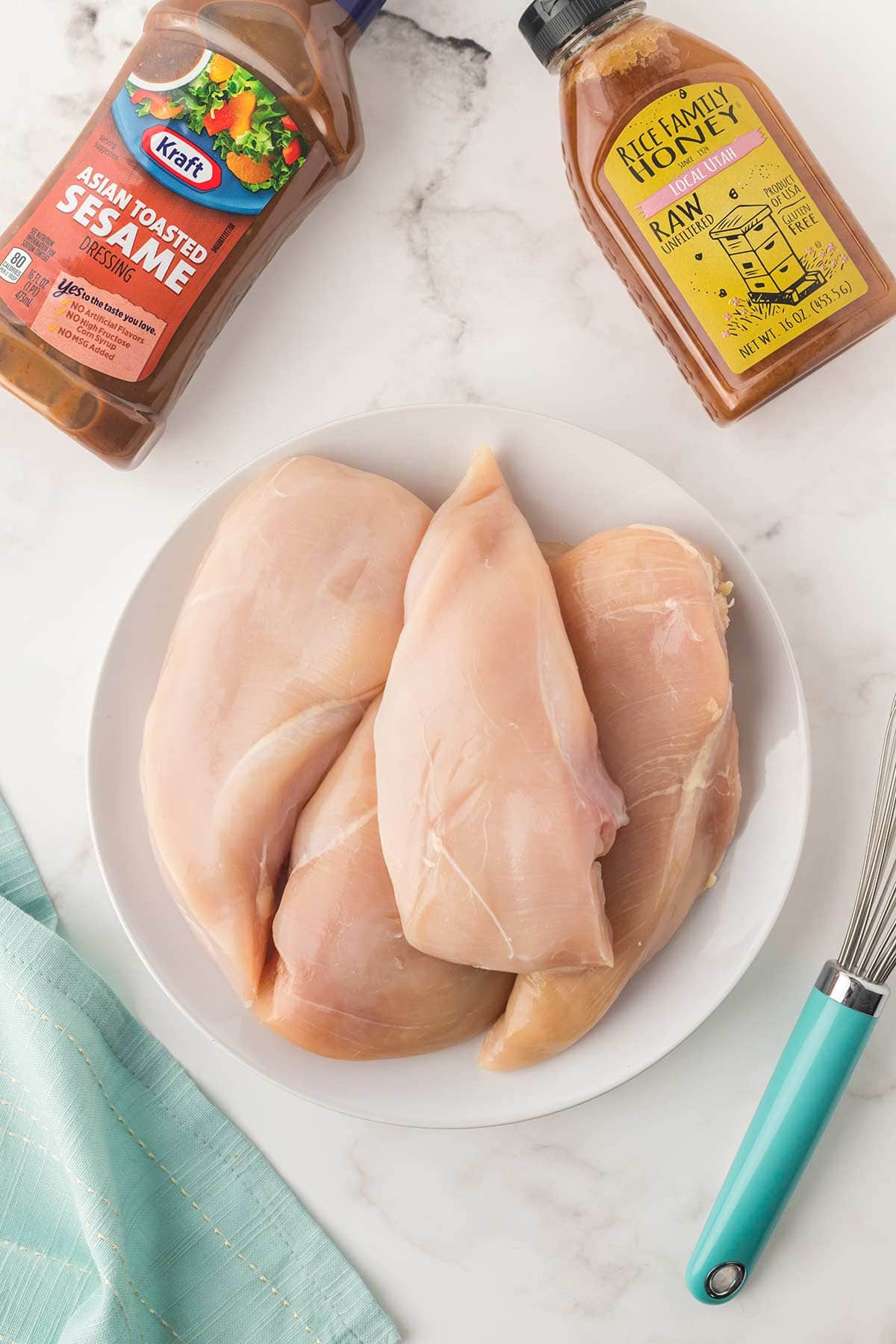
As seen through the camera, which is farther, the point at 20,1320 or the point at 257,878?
the point at 20,1320

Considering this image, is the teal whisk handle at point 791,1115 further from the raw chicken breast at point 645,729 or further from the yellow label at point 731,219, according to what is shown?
the yellow label at point 731,219

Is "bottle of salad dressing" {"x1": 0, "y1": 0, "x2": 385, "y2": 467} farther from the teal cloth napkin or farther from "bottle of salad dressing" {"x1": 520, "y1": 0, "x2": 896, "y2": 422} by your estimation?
the teal cloth napkin

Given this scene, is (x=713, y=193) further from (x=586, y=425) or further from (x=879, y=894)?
(x=879, y=894)

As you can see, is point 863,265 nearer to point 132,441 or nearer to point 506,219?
point 506,219

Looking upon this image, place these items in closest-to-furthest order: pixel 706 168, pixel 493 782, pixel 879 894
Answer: pixel 493 782 < pixel 706 168 < pixel 879 894

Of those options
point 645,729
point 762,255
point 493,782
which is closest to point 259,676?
point 493,782

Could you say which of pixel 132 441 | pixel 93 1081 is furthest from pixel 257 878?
pixel 132 441

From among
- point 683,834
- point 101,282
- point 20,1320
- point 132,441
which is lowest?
point 20,1320

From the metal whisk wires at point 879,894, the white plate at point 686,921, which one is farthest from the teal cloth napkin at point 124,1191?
the metal whisk wires at point 879,894
